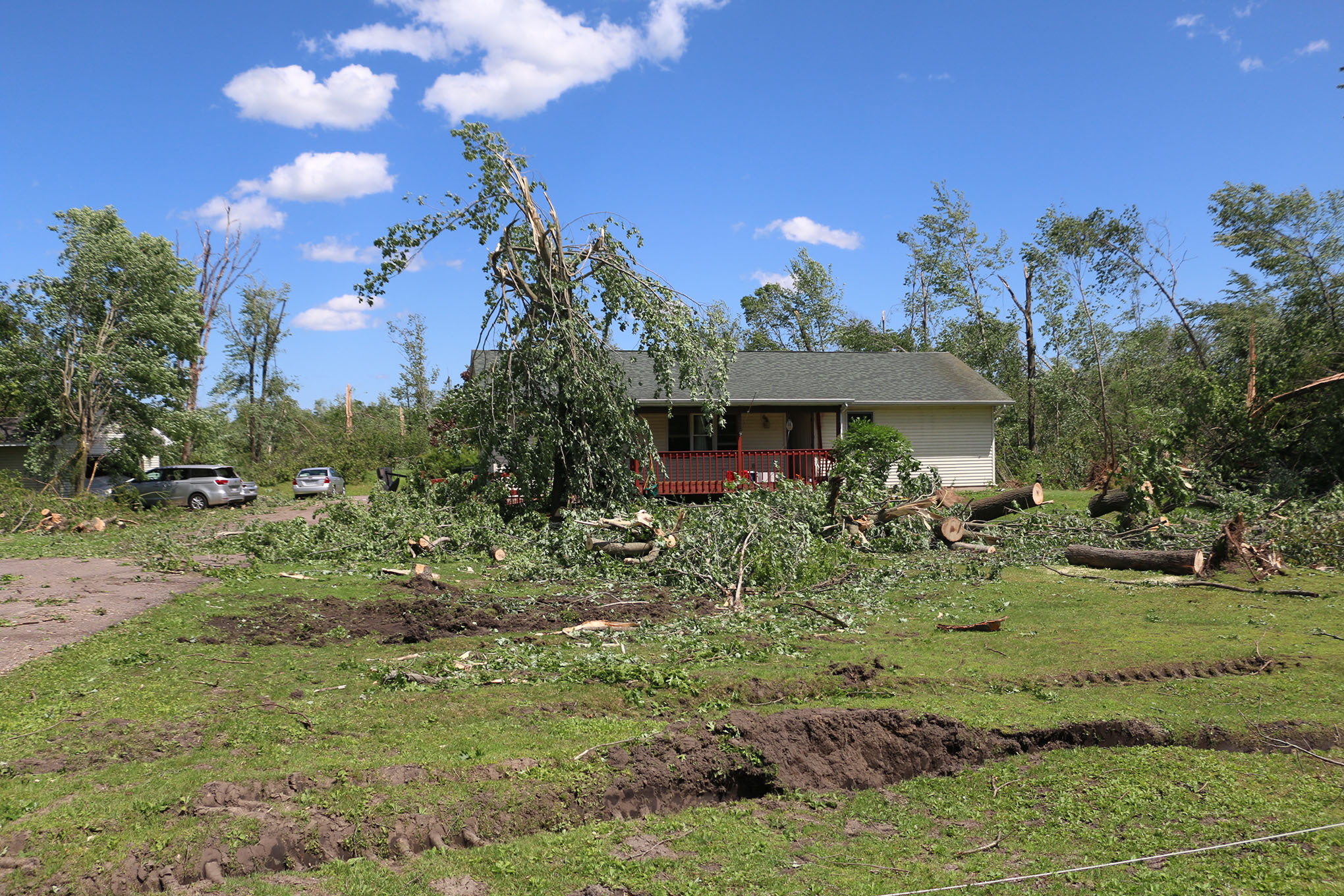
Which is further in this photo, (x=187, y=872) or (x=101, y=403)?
(x=101, y=403)

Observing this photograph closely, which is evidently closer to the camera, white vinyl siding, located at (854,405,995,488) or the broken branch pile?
the broken branch pile

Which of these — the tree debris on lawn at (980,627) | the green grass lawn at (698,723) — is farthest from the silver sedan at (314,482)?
the tree debris on lawn at (980,627)

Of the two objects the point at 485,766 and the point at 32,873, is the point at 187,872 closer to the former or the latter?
the point at 32,873

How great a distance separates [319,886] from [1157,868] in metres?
3.57

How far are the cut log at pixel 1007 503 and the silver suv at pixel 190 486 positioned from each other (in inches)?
873

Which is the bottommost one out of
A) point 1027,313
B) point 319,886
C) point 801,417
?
point 319,886

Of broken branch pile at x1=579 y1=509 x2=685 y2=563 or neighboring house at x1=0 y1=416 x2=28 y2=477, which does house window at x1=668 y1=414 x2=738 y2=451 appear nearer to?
broken branch pile at x1=579 y1=509 x2=685 y2=563

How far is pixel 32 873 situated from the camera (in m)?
3.41

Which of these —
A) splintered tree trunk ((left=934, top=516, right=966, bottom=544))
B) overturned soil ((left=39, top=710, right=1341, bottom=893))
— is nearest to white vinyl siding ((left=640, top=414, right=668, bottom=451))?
splintered tree trunk ((left=934, top=516, right=966, bottom=544))

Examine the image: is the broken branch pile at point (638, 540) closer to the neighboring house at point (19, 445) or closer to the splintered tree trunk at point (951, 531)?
the splintered tree trunk at point (951, 531)

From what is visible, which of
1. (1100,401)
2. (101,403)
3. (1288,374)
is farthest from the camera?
(1100,401)

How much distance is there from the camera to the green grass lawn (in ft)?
11.6

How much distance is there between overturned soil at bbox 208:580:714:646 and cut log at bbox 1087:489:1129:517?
839 centimetres

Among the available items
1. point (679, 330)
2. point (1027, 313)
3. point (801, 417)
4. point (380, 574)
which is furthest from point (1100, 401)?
point (380, 574)
